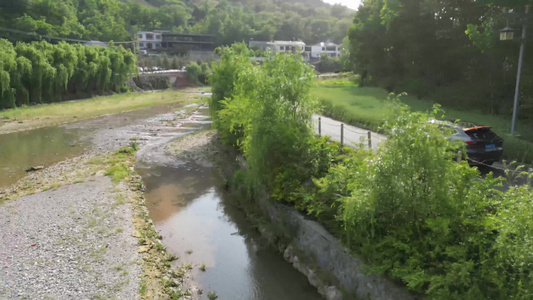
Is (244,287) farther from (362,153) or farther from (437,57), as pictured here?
(437,57)

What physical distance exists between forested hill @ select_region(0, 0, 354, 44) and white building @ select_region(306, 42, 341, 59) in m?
12.6

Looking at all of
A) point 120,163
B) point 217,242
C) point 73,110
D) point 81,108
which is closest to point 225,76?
point 120,163

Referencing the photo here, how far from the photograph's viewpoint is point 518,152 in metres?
14.2

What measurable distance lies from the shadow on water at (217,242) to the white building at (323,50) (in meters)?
104

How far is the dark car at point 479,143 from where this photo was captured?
12.8 meters

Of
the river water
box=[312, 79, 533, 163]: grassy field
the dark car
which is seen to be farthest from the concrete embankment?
the dark car

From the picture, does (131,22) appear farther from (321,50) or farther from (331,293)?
(331,293)

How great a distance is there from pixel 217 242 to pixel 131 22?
127461 mm

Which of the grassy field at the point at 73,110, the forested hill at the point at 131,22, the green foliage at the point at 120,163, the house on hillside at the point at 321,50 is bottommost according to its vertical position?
the green foliage at the point at 120,163

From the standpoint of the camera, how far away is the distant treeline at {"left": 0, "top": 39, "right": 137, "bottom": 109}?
131 feet

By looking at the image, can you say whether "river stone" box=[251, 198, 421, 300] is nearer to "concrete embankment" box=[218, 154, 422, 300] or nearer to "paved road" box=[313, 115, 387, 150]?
"concrete embankment" box=[218, 154, 422, 300]

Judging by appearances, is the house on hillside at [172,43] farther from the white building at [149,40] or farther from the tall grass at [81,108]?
the tall grass at [81,108]

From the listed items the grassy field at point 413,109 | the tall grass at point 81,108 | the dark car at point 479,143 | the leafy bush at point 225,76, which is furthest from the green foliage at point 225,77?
the tall grass at point 81,108

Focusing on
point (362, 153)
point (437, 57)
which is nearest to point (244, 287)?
point (362, 153)
